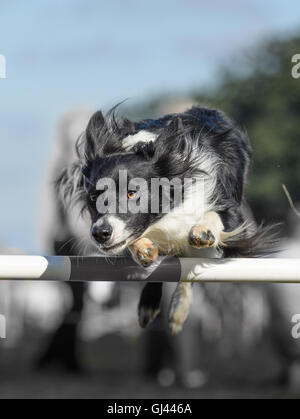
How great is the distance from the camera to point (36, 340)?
17.0m

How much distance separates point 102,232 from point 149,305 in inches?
43.8

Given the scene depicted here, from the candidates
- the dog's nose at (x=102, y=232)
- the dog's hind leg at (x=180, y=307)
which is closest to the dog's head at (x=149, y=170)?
the dog's nose at (x=102, y=232)

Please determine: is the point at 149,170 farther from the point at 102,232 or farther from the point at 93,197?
the point at 102,232

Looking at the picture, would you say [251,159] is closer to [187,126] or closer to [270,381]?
[187,126]

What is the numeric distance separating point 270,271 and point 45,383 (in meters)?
12.2

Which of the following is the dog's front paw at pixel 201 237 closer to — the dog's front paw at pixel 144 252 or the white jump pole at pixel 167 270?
the white jump pole at pixel 167 270

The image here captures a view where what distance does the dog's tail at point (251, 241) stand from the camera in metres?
5.28

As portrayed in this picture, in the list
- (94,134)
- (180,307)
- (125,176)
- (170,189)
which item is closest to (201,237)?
(170,189)

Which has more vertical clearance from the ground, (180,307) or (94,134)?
(94,134)

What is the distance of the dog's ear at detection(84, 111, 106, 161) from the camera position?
543cm

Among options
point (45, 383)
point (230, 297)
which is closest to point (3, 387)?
point (45, 383)

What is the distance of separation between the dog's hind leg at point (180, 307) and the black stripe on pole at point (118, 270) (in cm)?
83

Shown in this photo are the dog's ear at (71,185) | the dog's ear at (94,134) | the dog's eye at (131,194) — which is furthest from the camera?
the dog's ear at (71,185)

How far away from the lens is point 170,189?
5.25 metres
